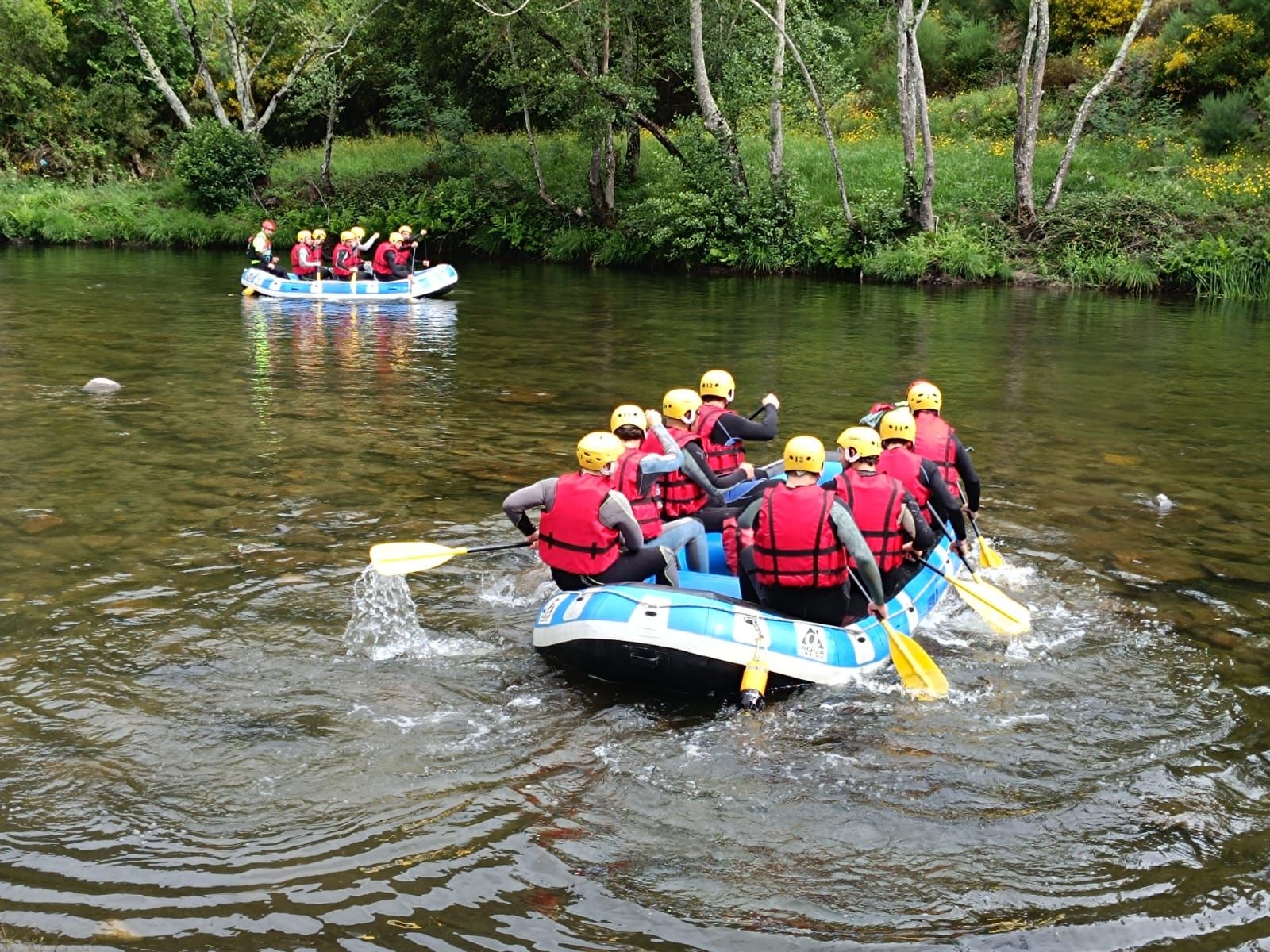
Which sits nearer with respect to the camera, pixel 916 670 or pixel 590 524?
pixel 916 670

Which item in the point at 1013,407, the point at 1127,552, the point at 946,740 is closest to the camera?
the point at 946,740

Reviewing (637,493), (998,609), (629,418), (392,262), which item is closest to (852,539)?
(998,609)

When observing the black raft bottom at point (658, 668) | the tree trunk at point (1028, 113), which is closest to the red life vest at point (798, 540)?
the black raft bottom at point (658, 668)

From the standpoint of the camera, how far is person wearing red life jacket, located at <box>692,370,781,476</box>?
8.77 m

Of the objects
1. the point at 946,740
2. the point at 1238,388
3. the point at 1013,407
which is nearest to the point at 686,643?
the point at 946,740

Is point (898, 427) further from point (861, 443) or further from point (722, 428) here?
point (722, 428)

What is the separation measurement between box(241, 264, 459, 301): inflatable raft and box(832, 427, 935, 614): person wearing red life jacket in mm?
17406

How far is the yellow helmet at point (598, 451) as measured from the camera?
707 centimetres

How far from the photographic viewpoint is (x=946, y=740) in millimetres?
6246

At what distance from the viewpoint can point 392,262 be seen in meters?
24.3

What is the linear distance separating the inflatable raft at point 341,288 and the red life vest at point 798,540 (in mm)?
17822

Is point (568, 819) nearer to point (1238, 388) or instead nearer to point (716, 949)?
point (716, 949)

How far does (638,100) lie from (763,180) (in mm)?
3285

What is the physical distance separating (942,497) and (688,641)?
2.44m
